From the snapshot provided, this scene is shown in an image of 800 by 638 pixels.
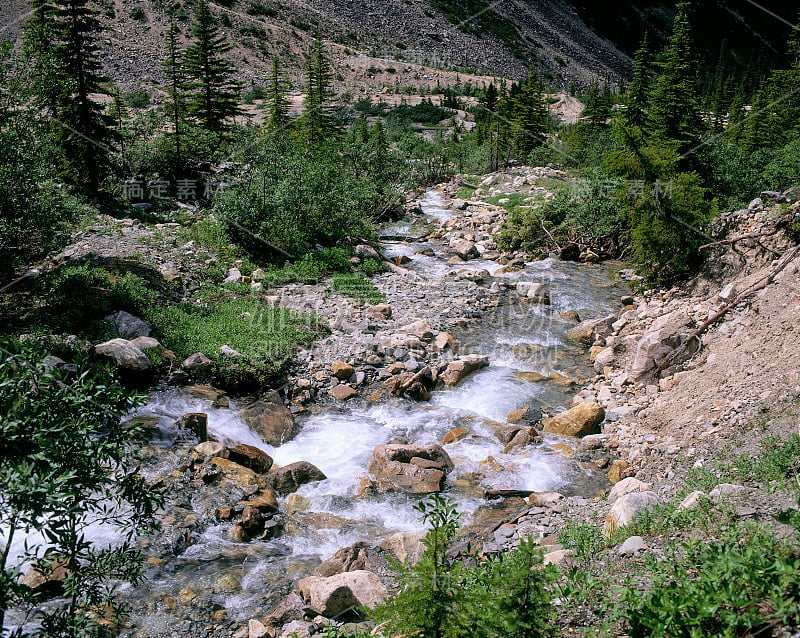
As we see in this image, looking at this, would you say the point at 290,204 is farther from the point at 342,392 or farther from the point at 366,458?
the point at 366,458

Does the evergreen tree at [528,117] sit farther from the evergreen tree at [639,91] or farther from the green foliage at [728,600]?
the green foliage at [728,600]

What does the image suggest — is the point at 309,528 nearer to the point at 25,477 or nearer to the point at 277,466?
the point at 277,466

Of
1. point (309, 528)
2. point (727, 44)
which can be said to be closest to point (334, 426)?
point (309, 528)

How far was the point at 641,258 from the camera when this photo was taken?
14641 mm

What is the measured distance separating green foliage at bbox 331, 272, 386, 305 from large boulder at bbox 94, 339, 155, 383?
611 centimetres

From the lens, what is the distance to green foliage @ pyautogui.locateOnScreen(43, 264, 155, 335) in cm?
1048

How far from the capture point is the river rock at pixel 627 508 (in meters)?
5.73

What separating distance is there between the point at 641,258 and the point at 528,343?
4212 mm

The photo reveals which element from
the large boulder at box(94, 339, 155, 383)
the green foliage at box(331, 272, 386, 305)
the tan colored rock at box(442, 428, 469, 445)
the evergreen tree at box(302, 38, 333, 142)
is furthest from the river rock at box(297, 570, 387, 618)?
the evergreen tree at box(302, 38, 333, 142)

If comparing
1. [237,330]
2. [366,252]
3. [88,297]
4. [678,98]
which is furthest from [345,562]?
[678,98]

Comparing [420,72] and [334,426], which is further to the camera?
[420,72]

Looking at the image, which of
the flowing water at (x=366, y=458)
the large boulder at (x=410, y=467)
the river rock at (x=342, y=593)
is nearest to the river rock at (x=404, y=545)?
the flowing water at (x=366, y=458)

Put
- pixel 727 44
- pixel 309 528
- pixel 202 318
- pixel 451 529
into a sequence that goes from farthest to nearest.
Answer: pixel 727 44
pixel 202 318
pixel 309 528
pixel 451 529

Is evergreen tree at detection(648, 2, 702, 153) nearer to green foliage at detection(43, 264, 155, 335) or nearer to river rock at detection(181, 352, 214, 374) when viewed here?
river rock at detection(181, 352, 214, 374)
